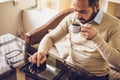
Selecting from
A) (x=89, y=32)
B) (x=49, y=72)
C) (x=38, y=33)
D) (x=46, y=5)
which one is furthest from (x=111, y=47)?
(x=46, y=5)

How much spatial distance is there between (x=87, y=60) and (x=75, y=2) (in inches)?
17.0

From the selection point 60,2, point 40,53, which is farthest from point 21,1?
point 40,53

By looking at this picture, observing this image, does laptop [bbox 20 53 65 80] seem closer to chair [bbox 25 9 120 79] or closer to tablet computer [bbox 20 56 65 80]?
tablet computer [bbox 20 56 65 80]

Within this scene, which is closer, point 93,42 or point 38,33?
point 93,42

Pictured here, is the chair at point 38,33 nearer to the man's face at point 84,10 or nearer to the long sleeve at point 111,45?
the man's face at point 84,10

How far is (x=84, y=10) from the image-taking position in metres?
1.15

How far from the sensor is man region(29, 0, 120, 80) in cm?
106

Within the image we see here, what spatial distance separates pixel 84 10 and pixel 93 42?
22 centimetres

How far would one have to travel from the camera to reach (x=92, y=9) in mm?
1176

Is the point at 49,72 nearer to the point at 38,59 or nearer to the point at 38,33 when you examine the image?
the point at 38,59

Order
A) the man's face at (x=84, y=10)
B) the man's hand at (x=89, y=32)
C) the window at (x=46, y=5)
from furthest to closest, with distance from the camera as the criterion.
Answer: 1. the window at (x=46, y=5)
2. the man's face at (x=84, y=10)
3. the man's hand at (x=89, y=32)

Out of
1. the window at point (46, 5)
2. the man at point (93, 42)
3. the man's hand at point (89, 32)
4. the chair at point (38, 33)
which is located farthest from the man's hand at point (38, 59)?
the window at point (46, 5)

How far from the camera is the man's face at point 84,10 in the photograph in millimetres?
1141

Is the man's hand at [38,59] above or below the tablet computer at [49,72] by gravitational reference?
above
